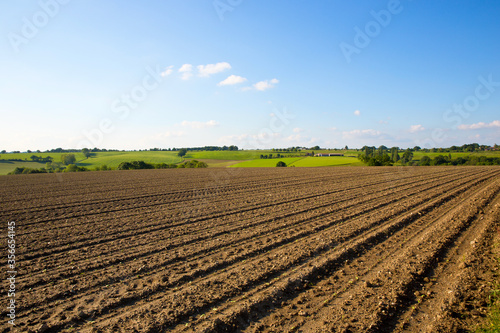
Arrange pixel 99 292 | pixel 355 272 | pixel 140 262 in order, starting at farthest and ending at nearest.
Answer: pixel 140 262 → pixel 355 272 → pixel 99 292

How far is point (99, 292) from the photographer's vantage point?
19.2 feet

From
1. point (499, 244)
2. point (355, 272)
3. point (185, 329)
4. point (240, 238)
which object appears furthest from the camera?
point (240, 238)

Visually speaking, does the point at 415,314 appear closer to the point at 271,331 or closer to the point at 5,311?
the point at 271,331

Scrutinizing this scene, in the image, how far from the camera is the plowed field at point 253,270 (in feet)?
16.0

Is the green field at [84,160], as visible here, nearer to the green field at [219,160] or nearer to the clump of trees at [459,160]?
the green field at [219,160]

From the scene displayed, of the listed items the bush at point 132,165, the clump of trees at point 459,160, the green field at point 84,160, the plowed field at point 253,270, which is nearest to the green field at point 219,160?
the green field at point 84,160

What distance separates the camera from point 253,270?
666 centimetres

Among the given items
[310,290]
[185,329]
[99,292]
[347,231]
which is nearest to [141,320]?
[185,329]

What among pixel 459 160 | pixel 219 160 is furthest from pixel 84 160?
pixel 459 160

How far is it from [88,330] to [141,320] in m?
0.90

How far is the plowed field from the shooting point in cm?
488

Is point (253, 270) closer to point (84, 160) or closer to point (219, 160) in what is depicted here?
point (219, 160)

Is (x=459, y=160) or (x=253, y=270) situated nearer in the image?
(x=253, y=270)

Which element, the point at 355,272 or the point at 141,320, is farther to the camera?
the point at 355,272
